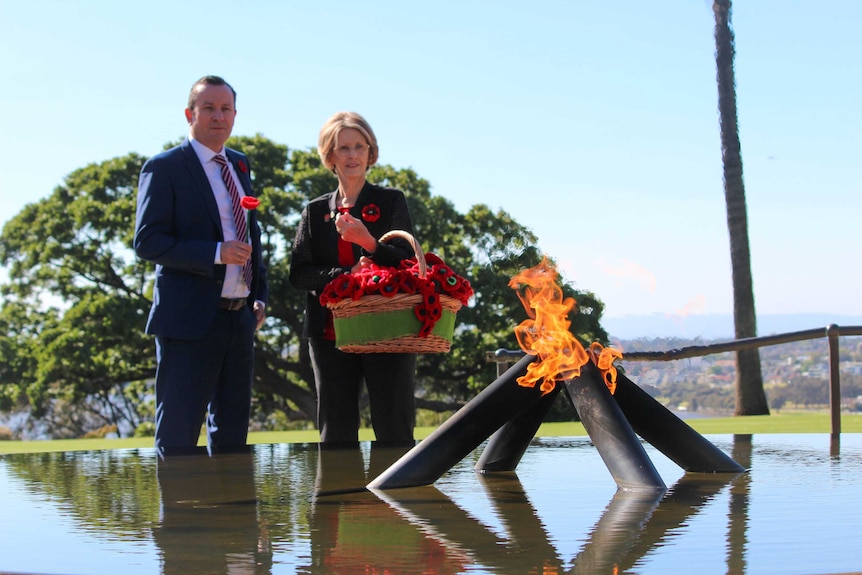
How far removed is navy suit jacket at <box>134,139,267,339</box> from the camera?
14.0 feet

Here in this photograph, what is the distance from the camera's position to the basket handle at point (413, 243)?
3986mm

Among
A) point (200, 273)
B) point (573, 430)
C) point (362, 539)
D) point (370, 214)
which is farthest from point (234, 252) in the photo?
point (573, 430)

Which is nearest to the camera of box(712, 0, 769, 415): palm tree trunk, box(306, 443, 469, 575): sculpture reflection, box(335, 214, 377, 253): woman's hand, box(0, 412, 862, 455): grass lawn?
box(306, 443, 469, 575): sculpture reflection

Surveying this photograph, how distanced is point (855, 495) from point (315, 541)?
5.37 ft

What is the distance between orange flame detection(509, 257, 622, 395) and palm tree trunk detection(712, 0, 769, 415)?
15.2 meters

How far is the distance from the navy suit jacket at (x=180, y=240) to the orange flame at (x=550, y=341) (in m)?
1.35

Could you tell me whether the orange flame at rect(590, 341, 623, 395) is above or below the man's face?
below

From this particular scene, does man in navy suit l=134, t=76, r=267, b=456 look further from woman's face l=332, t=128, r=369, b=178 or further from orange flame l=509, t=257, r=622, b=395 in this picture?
orange flame l=509, t=257, r=622, b=395

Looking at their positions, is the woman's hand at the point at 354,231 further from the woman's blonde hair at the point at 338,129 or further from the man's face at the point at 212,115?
the man's face at the point at 212,115

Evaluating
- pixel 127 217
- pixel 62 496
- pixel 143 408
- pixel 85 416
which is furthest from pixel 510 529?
pixel 85 416

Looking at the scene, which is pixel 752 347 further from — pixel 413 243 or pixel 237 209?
pixel 237 209

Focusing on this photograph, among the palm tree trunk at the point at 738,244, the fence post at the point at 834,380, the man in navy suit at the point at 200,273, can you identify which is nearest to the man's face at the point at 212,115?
the man in navy suit at the point at 200,273

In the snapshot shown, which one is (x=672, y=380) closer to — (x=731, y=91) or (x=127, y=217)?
(x=731, y=91)

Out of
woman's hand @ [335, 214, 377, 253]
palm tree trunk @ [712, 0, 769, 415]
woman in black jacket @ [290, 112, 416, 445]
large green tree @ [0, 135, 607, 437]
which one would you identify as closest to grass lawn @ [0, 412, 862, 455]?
woman in black jacket @ [290, 112, 416, 445]
